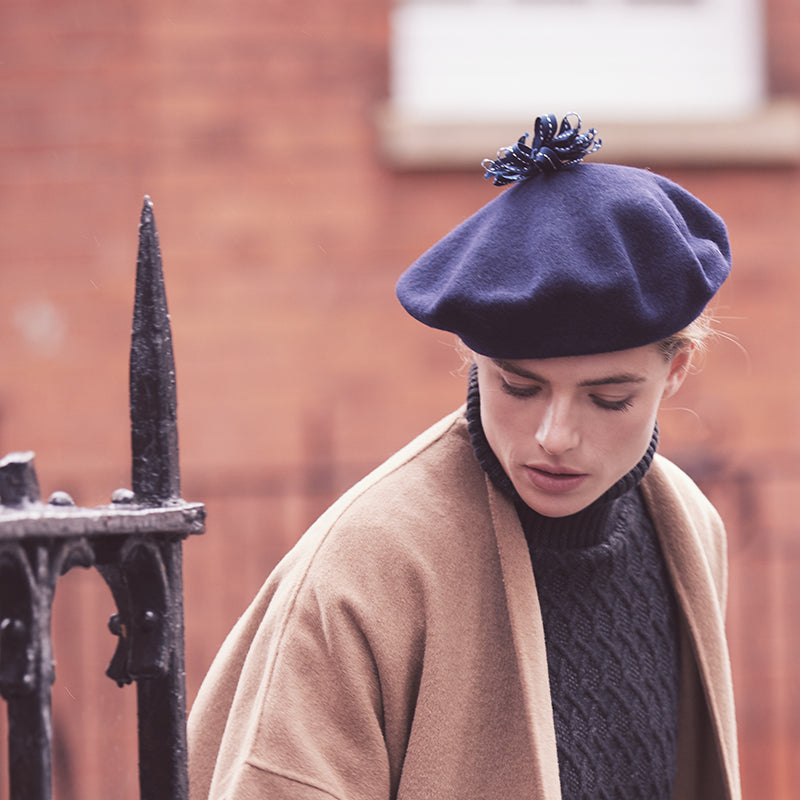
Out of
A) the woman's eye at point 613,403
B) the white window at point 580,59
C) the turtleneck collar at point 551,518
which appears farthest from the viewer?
the white window at point 580,59

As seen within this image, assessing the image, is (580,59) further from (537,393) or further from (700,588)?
(537,393)

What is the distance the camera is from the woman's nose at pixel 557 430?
1.67 m

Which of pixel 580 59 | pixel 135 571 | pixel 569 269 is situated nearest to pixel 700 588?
pixel 569 269

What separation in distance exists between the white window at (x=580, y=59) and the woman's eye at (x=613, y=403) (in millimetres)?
3535

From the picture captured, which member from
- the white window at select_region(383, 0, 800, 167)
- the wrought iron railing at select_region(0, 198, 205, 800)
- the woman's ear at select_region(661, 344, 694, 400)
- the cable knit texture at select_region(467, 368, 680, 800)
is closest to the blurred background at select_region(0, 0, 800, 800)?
the white window at select_region(383, 0, 800, 167)

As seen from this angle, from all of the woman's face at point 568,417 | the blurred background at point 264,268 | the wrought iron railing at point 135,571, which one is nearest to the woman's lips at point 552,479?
the woman's face at point 568,417

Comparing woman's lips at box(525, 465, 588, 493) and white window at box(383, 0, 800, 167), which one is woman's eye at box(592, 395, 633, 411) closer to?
woman's lips at box(525, 465, 588, 493)

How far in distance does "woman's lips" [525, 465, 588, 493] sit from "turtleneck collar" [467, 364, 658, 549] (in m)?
0.09

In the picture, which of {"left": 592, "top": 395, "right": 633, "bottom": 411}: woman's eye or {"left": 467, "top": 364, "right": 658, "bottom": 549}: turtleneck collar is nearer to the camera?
{"left": 592, "top": 395, "right": 633, "bottom": 411}: woman's eye

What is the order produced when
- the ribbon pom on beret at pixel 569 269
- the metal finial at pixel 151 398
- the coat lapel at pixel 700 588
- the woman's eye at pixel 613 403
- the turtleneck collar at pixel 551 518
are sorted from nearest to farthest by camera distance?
the metal finial at pixel 151 398, the ribbon pom on beret at pixel 569 269, the woman's eye at pixel 613 403, the turtleneck collar at pixel 551 518, the coat lapel at pixel 700 588

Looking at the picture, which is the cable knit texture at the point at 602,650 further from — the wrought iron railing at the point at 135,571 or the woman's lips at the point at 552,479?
the wrought iron railing at the point at 135,571

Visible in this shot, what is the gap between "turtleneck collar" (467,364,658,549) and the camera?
72.7 inches

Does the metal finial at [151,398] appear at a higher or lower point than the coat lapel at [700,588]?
higher

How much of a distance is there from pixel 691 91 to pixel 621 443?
3.91m
